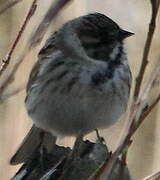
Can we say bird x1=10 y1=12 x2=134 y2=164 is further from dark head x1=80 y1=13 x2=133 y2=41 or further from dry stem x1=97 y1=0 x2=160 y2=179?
dry stem x1=97 y1=0 x2=160 y2=179

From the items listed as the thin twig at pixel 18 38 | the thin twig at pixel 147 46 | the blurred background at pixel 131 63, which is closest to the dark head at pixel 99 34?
the blurred background at pixel 131 63

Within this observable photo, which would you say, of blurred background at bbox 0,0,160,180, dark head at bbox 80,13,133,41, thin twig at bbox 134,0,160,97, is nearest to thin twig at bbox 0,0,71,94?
thin twig at bbox 134,0,160,97

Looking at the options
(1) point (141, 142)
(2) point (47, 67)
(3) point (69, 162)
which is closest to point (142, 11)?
(1) point (141, 142)

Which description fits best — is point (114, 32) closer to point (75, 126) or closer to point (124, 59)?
point (124, 59)

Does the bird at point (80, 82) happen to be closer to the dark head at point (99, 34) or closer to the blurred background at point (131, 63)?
the dark head at point (99, 34)

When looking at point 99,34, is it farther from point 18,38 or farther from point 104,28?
point 18,38
